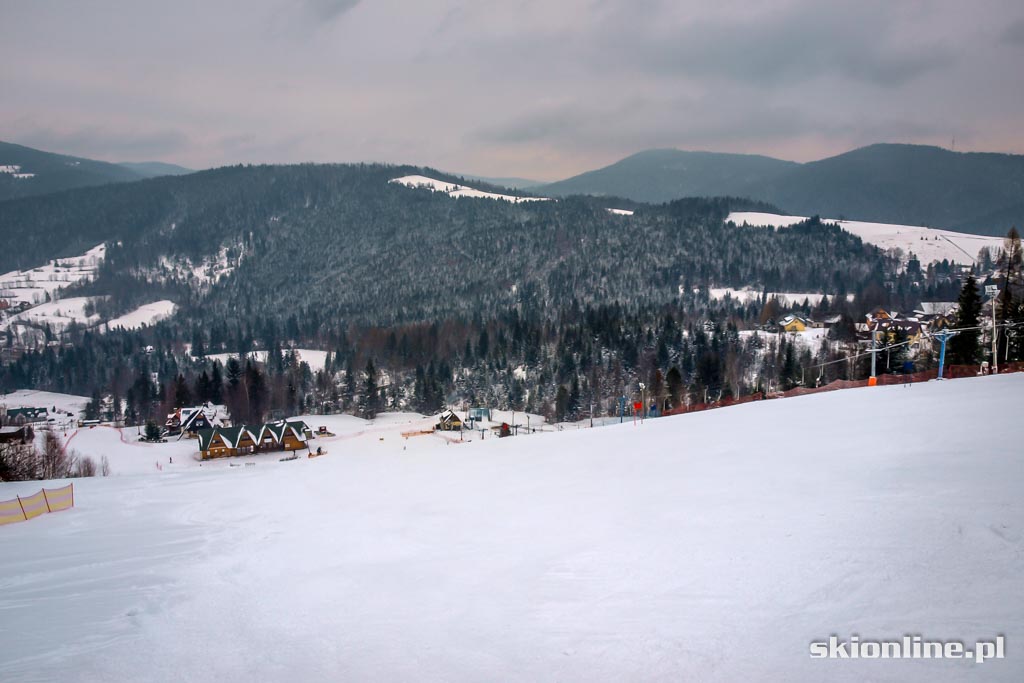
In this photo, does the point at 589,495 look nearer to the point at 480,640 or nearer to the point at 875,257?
the point at 480,640

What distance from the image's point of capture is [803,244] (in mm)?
174875

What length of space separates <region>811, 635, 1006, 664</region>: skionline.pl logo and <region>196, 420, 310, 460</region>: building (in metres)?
48.9

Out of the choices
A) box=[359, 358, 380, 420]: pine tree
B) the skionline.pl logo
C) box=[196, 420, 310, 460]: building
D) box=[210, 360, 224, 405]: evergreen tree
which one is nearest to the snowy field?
the skionline.pl logo

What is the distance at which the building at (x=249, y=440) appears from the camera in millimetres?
48500

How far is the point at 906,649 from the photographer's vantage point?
605cm

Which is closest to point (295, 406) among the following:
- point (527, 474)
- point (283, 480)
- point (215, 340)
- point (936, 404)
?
point (283, 480)

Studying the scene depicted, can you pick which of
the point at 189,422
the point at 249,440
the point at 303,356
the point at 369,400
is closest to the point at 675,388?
the point at 369,400

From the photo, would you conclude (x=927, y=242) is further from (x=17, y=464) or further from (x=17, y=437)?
Answer: (x=17, y=464)

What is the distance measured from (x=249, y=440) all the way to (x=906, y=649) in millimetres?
51216

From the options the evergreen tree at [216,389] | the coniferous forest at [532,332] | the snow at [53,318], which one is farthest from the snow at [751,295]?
the snow at [53,318]

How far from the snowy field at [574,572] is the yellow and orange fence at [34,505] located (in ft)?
2.03

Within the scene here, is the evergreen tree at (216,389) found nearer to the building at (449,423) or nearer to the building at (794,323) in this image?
the building at (449,423)

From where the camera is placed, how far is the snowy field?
6.63 meters

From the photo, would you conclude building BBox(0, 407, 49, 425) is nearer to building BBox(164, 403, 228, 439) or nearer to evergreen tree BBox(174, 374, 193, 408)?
evergreen tree BBox(174, 374, 193, 408)
